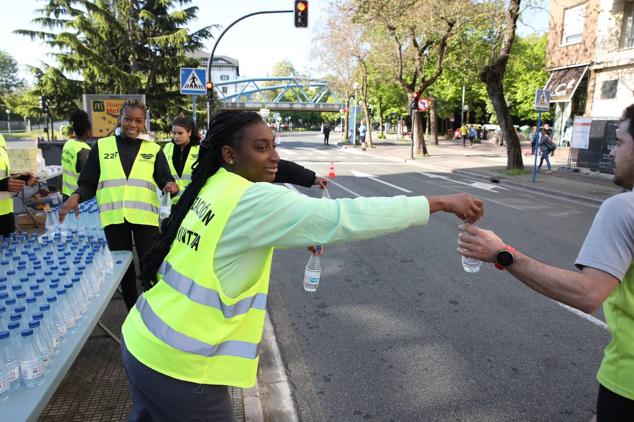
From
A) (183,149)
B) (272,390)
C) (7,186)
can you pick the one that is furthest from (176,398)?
(183,149)

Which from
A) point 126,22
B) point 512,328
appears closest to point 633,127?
point 512,328

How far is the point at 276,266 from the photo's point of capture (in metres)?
7.01

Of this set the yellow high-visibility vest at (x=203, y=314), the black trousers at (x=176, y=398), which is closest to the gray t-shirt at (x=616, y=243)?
the yellow high-visibility vest at (x=203, y=314)

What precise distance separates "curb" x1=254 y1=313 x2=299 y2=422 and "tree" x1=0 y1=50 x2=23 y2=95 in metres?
124

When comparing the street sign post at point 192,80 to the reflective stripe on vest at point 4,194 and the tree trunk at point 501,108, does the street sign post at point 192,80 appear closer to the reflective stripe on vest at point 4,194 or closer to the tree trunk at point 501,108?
the reflective stripe on vest at point 4,194

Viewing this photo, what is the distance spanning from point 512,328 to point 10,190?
5036 mm

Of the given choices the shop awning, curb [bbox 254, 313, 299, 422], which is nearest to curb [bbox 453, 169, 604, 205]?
the shop awning

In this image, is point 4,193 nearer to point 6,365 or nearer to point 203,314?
point 6,365

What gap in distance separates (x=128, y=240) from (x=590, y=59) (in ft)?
78.2

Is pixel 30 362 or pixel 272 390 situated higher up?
pixel 30 362

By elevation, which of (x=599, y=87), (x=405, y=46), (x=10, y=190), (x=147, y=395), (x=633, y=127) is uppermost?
(x=405, y=46)

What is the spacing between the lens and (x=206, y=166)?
2.02 m

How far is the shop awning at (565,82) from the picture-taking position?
73.4 feet

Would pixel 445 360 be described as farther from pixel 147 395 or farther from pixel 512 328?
pixel 147 395
